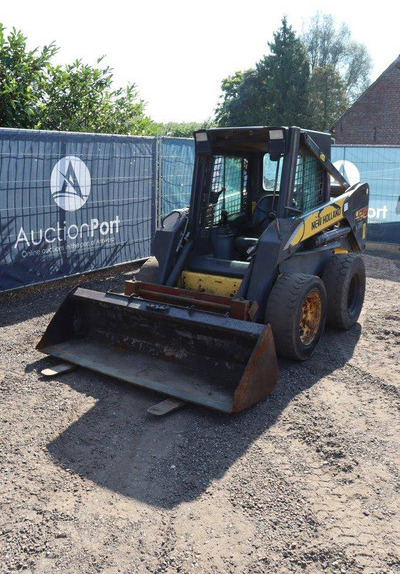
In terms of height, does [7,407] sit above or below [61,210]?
below

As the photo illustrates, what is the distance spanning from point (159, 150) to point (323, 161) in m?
4.61

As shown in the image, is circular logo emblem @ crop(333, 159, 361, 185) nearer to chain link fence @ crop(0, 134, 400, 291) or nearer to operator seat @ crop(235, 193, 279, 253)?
chain link fence @ crop(0, 134, 400, 291)

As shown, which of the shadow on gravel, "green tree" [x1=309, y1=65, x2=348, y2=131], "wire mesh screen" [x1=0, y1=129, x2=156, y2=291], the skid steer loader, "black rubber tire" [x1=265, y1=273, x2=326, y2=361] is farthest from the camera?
"green tree" [x1=309, y1=65, x2=348, y2=131]

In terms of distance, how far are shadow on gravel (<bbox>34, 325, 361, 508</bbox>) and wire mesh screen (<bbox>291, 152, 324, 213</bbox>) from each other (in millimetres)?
2012

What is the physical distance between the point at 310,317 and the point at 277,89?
123 ft

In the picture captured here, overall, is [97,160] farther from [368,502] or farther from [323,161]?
[368,502]

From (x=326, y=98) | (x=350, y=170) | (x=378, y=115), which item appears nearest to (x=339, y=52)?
(x=326, y=98)

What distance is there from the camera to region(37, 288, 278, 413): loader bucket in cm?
468

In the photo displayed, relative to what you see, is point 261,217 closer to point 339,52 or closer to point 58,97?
Result: point 58,97

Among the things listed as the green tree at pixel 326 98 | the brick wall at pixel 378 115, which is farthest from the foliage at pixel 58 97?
the green tree at pixel 326 98

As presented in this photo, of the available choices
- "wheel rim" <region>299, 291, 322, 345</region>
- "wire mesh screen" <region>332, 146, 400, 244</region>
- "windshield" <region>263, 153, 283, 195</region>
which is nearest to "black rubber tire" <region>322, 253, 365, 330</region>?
"wheel rim" <region>299, 291, 322, 345</region>

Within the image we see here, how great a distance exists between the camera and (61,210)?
337 inches

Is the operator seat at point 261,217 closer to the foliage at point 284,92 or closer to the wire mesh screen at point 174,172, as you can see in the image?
the wire mesh screen at point 174,172

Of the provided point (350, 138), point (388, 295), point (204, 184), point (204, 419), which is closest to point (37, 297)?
point (204, 184)
